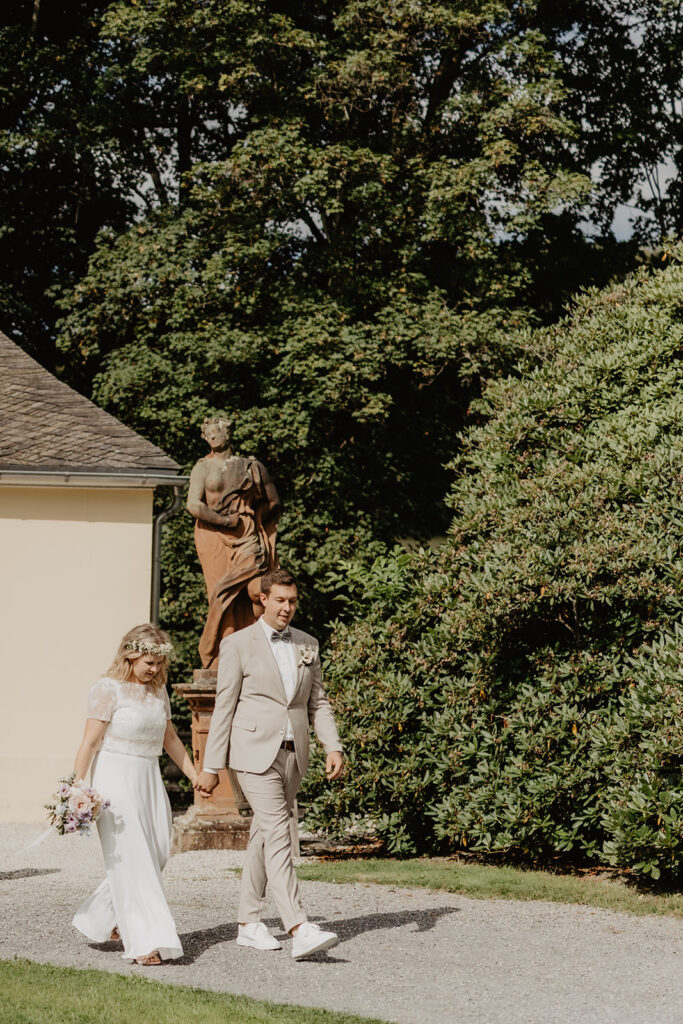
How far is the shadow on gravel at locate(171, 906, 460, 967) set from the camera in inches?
245

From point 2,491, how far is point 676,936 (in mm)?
9479

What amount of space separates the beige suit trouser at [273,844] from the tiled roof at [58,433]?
309 inches

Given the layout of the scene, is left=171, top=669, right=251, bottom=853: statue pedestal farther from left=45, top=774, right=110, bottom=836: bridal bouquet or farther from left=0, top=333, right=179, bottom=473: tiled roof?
left=45, top=774, right=110, bottom=836: bridal bouquet

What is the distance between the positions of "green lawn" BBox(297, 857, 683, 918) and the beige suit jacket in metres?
2.57

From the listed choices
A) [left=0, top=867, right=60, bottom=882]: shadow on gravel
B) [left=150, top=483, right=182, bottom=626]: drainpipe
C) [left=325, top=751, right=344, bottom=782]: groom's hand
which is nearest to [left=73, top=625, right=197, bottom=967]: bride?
[left=325, top=751, right=344, bottom=782]: groom's hand

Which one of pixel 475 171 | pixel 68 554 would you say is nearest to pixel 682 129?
pixel 475 171

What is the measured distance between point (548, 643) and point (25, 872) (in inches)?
182

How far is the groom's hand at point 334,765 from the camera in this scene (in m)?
6.30

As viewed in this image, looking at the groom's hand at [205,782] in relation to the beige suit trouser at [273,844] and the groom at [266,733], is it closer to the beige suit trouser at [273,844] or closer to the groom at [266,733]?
the groom at [266,733]

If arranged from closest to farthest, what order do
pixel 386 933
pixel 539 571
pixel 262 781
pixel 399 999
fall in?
pixel 399 999
pixel 262 781
pixel 386 933
pixel 539 571

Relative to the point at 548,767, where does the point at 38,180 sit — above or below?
above

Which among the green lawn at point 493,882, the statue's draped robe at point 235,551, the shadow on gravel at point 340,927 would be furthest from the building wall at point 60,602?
the shadow on gravel at point 340,927

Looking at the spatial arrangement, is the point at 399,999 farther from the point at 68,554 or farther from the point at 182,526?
the point at 182,526

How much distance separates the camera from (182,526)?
1870 centimetres
